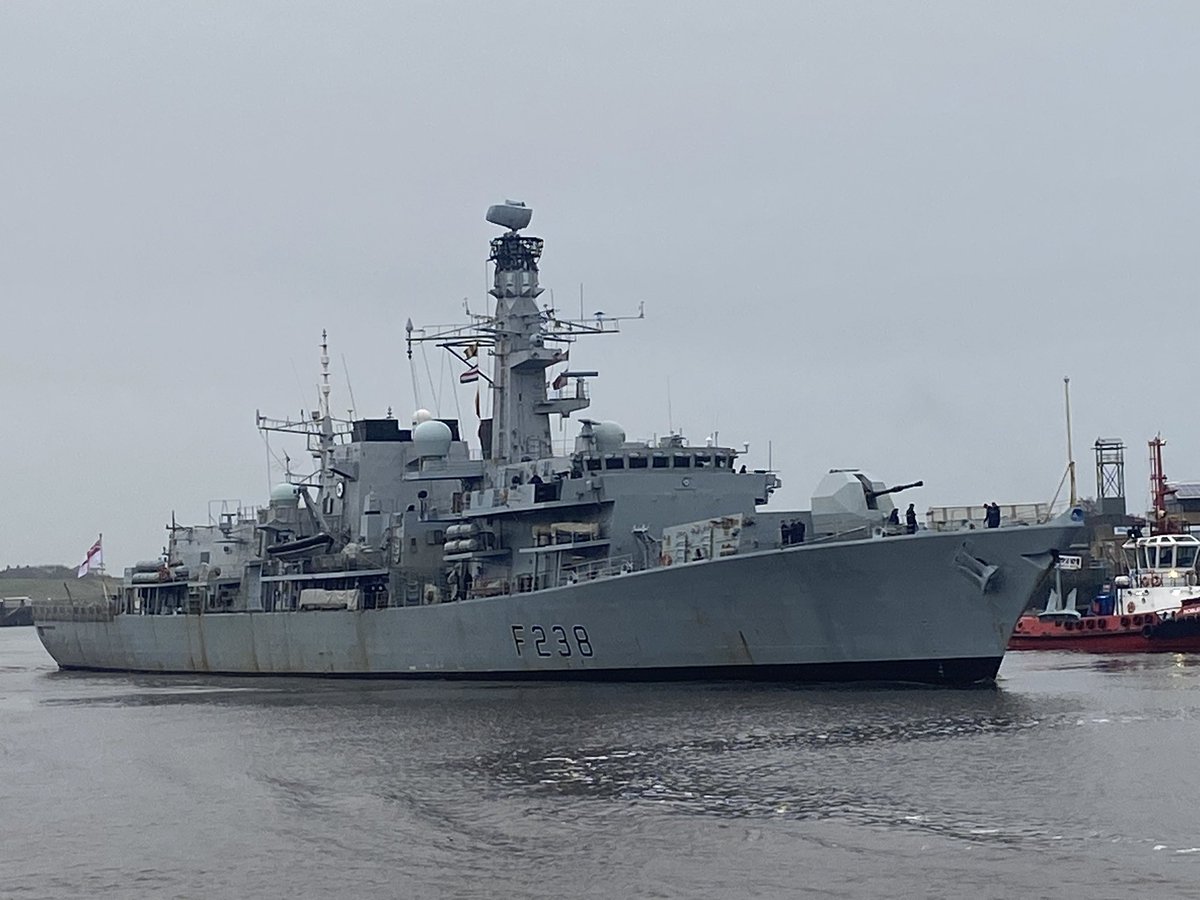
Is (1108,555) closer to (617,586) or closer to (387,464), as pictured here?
(387,464)

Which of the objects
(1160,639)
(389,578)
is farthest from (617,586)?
(1160,639)

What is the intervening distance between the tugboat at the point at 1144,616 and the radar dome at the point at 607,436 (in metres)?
17.5

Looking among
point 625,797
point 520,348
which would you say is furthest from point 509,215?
point 625,797

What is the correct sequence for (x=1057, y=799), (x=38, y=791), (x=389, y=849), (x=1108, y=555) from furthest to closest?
(x=1108, y=555), (x=38, y=791), (x=1057, y=799), (x=389, y=849)

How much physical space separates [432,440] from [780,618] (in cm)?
1318

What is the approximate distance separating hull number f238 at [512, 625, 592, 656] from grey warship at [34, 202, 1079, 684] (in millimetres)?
44

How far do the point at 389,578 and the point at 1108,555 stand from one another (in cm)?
4557

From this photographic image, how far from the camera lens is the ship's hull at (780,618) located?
96.1 feet

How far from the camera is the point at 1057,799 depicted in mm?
19391

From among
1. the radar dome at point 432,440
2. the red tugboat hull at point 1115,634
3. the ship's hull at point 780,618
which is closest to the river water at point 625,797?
the ship's hull at point 780,618

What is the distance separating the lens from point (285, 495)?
47.4 meters

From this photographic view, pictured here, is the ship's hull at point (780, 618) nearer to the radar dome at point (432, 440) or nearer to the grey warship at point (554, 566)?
the grey warship at point (554, 566)

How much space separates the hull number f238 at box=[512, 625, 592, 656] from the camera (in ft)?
109

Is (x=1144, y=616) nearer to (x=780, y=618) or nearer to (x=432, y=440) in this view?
(x=432, y=440)
